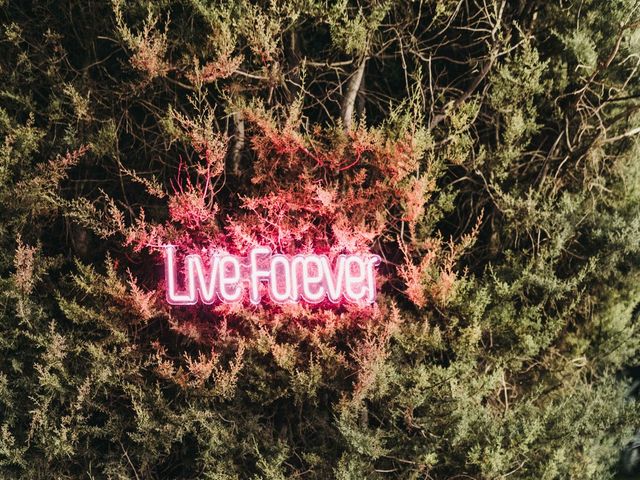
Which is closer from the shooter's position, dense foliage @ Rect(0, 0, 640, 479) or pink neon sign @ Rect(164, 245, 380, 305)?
pink neon sign @ Rect(164, 245, 380, 305)

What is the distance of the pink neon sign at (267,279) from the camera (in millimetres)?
4836

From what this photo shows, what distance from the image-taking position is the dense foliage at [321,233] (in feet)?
16.3

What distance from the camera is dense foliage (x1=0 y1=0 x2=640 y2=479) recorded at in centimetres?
496

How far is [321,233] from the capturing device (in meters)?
5.24

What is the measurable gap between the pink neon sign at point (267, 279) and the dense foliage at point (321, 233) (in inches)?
9.0

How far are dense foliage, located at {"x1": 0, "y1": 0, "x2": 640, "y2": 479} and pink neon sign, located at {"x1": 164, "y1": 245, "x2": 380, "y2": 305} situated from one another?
0.23 metres

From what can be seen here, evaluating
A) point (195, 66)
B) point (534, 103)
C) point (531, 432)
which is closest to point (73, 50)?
point (195, 66)

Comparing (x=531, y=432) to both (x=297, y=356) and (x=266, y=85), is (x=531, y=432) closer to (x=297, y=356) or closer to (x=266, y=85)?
(x=297, y=356)

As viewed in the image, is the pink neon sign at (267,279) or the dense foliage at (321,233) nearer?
the pink neon sign at (267,279)

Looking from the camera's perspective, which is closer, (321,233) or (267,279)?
(267,279)

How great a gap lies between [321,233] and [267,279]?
0.65 metres

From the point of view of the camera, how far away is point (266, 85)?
5.34 meters

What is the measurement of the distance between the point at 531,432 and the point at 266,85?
3561 mm

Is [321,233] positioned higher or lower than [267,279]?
higher
